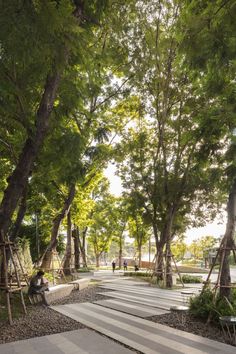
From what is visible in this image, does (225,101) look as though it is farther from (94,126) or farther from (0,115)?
(94,126)

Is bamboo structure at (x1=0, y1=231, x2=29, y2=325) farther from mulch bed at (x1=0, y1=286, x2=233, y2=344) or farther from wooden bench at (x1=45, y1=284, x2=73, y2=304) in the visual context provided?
wooden bench at (x1=45, y1=284, x2=73, y2=304)

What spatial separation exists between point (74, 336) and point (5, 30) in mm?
6225

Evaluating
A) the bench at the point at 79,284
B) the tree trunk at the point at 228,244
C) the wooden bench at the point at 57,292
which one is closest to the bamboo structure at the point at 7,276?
the wooden bench at the point at 57,292

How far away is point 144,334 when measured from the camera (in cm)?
708

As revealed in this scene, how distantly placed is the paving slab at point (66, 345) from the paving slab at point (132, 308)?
9.05 ft

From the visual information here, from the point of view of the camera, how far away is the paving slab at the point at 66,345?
232 inches

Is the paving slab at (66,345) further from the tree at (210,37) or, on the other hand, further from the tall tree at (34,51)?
the tree at (210,37)

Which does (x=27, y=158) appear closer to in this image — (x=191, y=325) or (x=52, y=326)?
(x=52, y=326)

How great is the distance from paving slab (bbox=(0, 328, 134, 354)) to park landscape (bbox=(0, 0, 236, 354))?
78 millimetres

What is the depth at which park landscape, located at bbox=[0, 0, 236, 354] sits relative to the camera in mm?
5191

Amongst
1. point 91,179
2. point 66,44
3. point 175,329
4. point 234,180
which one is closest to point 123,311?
point 175,329

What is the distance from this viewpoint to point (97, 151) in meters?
16.6

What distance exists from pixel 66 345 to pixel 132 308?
4.57 metres

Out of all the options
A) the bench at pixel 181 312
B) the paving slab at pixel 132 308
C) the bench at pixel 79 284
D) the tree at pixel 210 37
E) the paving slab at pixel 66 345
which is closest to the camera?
the tree at pixel 210 37
